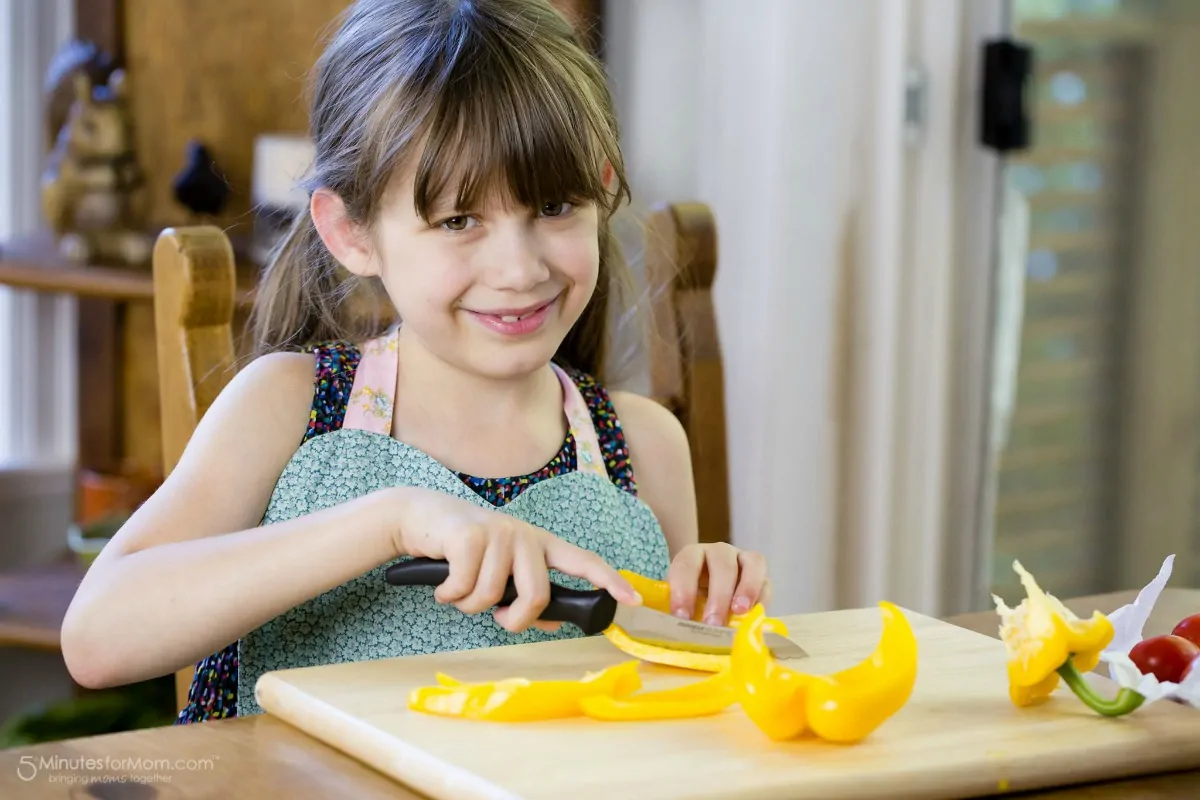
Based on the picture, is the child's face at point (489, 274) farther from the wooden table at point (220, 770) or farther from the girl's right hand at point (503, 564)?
the wooden table at point (220, 770)

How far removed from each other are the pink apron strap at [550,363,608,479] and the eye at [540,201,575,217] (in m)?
0.24

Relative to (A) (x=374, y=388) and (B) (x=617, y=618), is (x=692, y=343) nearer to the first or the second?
(A) (x=374, y=388)

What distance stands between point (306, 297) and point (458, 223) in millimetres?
287

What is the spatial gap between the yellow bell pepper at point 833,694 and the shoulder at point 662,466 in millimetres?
593

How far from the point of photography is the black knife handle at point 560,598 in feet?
2.94

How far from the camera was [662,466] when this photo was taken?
1.39m

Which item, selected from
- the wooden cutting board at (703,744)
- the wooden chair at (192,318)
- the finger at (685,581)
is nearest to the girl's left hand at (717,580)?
the finger at (685,581)

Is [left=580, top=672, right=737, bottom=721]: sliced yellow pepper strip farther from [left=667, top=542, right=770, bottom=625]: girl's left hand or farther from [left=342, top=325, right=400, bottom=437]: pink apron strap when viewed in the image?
[left=342, top=325, right=400, bottom=437]: pink apron strap

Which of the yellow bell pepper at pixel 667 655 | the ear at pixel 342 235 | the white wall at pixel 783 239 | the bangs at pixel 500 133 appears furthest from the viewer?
the white wall at pixel 783 239

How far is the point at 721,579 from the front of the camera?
40.6 inches

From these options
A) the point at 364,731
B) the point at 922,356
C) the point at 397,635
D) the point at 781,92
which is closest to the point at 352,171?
the point at 397,635

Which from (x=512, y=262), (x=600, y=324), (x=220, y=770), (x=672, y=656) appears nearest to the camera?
(x=220, y=770)

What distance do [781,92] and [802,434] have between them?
1.51ft

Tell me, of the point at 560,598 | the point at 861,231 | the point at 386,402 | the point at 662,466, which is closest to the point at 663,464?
the point at 662,466
